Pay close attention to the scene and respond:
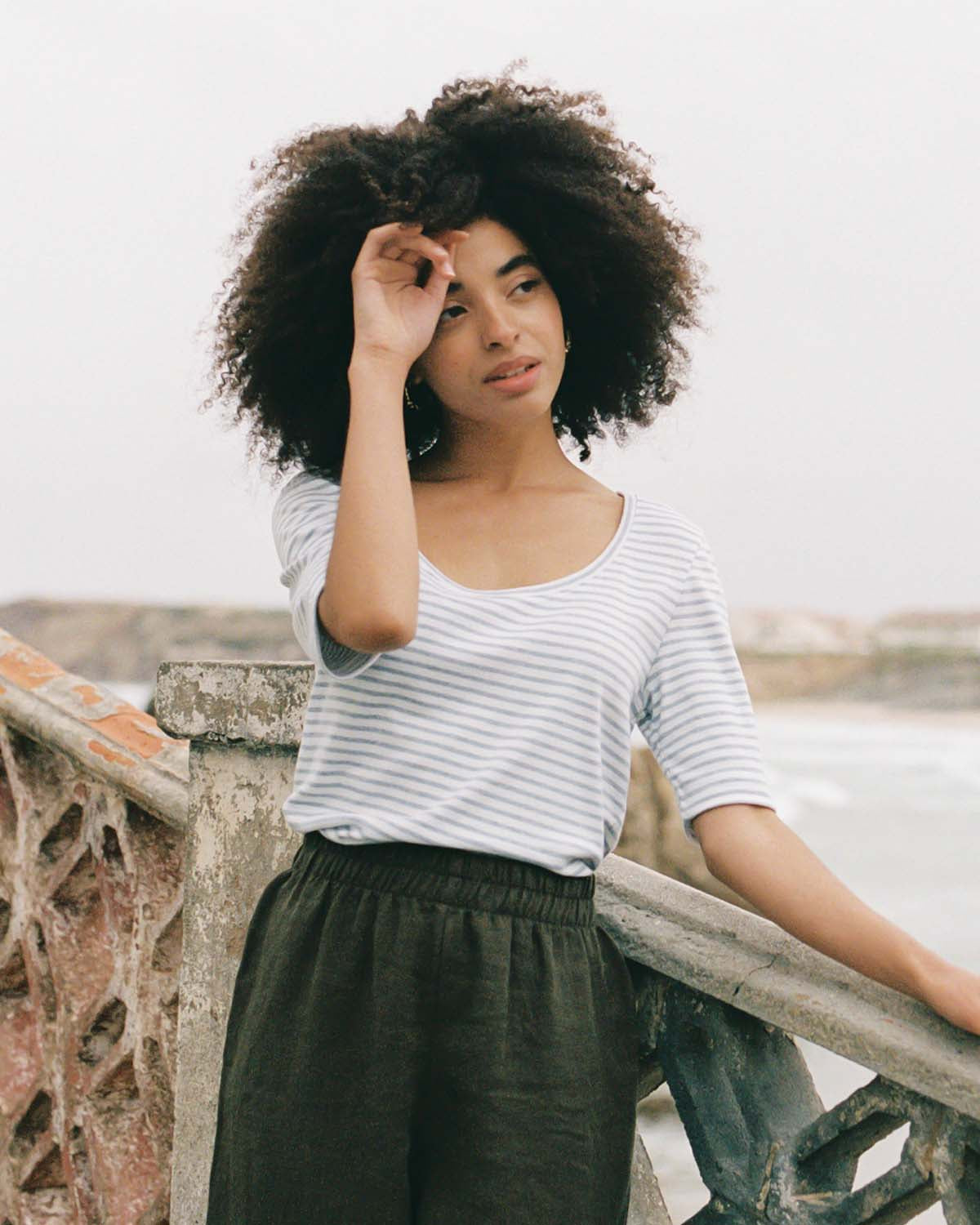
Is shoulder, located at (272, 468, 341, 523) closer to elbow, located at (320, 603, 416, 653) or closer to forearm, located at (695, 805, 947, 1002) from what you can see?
elbow, located at (320, 603, 416, 653)

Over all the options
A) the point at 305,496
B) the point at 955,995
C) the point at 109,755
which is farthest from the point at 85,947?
the point at 955,995

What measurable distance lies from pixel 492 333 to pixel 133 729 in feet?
3.57

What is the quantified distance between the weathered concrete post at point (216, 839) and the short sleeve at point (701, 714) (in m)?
0.55

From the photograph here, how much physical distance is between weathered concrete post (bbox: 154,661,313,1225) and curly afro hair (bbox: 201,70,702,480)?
0.33 metres

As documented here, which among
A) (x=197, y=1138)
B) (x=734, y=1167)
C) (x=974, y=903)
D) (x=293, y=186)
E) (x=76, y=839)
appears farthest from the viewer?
(x=974, y=903)

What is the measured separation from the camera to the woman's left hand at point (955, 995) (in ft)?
4.22

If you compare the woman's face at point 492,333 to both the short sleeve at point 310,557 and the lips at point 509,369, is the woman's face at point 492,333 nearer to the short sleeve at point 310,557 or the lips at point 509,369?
the lips at point 509,369

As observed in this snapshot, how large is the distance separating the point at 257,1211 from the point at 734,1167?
532 millimetres

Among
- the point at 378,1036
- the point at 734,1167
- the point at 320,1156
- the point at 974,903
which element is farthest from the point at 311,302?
the point at 974,903

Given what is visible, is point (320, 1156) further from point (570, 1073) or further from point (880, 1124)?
point (880, 1124)

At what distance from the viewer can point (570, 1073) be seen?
1446 mm

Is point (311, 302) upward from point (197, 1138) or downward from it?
upward

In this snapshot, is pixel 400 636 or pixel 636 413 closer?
pixel 400 636

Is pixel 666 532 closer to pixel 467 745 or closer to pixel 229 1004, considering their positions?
pixel 467 745
